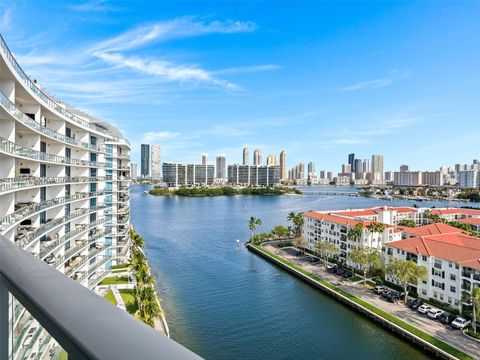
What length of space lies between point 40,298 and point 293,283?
65.5 ft

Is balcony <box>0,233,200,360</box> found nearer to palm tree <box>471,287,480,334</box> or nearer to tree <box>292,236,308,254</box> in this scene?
palm tree <box>471,287,480,334</box>

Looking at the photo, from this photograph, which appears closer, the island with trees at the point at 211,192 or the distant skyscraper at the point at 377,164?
the island with trees at the point at 211,192

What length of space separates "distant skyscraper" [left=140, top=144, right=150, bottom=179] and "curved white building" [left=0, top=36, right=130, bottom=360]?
443ft

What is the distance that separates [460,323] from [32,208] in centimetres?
1461

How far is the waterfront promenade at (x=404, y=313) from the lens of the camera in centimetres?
1230

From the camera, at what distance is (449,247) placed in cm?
1686

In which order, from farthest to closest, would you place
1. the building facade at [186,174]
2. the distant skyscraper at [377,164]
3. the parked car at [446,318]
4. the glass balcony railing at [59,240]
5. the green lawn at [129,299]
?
the distant skyscraper at [377,164] < the building facade at [186,174] < the parked car at [446,318] < the green lawn at [129,299] < the glass balcony railing at [59,240]

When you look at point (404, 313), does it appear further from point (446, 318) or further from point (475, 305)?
point (475, 305)

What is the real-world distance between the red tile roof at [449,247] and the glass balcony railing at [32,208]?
49.3ft

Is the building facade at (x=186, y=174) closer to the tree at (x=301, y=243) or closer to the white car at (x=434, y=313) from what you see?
the tree at (x=301, y=243)

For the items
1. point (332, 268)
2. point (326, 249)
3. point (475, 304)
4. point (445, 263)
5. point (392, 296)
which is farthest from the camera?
point (326, 249)

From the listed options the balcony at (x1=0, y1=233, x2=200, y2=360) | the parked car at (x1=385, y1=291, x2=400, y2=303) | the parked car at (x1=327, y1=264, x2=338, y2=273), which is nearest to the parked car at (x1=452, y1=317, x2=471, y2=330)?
the parked car at (x1=385, y1=291, x2=400, y2=303)

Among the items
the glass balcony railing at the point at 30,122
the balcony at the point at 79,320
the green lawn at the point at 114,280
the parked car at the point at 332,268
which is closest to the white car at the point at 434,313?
the parked car at the point at 332,268

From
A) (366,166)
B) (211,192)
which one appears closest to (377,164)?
(366,166)
